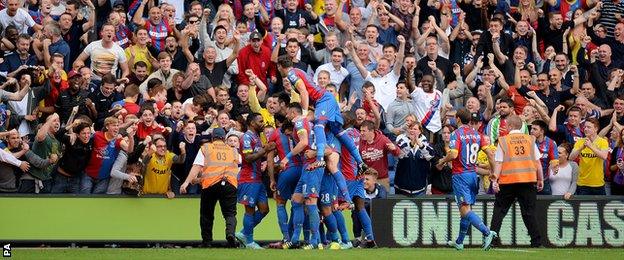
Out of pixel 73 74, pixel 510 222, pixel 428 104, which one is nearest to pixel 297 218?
pixel 510 222

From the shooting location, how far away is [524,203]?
24375 millimetres

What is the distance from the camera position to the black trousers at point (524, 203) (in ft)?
79.9

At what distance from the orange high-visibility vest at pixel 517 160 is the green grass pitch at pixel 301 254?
1169 millimetres

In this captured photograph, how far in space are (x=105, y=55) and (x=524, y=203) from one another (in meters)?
8.71

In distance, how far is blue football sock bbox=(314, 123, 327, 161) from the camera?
23.5m

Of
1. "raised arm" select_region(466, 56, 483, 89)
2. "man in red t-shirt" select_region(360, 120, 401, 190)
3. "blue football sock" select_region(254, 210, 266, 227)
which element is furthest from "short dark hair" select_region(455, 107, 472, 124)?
"raised arm" select_region(466, 56, 483, 89)

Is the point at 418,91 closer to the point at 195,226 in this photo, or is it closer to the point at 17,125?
the point at 195,226

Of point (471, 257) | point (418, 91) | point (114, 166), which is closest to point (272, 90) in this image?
point (418, 91)

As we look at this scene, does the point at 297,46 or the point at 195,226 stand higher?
the point at 297,46

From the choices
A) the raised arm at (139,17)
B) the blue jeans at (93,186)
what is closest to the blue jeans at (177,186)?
the blue jeans at (93,186)

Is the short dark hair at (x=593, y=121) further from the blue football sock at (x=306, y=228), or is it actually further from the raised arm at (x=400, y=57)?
the blue football sock at (x=306, y=228)

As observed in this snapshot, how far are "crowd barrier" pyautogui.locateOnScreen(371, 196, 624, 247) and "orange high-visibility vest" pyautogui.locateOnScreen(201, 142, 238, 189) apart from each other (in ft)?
11.4

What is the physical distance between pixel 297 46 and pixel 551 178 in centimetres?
546

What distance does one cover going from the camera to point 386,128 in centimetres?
2889
